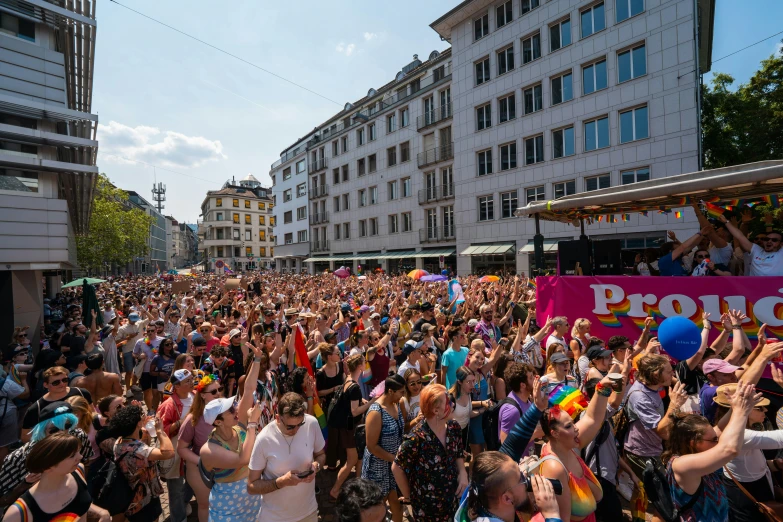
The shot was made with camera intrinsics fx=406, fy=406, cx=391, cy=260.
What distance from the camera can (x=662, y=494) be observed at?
269 cm

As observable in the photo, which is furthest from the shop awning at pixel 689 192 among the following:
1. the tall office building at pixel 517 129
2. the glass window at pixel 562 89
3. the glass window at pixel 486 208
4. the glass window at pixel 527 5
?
the glass window at pixel 527 5

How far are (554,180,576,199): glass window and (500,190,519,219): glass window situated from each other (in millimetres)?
2629

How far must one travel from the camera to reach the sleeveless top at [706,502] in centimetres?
254

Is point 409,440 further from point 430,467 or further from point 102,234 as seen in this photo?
point 102,234

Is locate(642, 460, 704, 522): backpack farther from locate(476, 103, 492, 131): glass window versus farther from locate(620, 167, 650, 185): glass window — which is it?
locate(476, 103, 492, 131): glass window

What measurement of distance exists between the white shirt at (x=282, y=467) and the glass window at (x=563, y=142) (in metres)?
24.0

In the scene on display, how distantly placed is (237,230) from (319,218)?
39202 mm

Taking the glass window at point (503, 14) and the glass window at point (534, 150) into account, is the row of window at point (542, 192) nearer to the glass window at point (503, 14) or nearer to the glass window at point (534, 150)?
the glass window at point (534, 150)

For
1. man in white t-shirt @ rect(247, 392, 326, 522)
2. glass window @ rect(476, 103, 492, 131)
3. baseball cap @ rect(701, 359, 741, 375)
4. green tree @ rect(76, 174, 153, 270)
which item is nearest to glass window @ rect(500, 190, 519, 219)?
glass window @ rect(476, 103, 492, 131)

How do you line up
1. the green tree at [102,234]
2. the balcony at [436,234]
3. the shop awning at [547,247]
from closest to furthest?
the shop awning at [547,247] < the balcony at [436,234] < the green tree at [102,234]

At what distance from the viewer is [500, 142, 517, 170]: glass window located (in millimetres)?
26219

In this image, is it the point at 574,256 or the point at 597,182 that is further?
the point at 597,182

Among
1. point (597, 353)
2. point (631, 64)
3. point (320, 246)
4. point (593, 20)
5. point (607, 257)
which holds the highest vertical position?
point (593, 20)

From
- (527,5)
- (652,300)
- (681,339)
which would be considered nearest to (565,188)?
(527,5)
